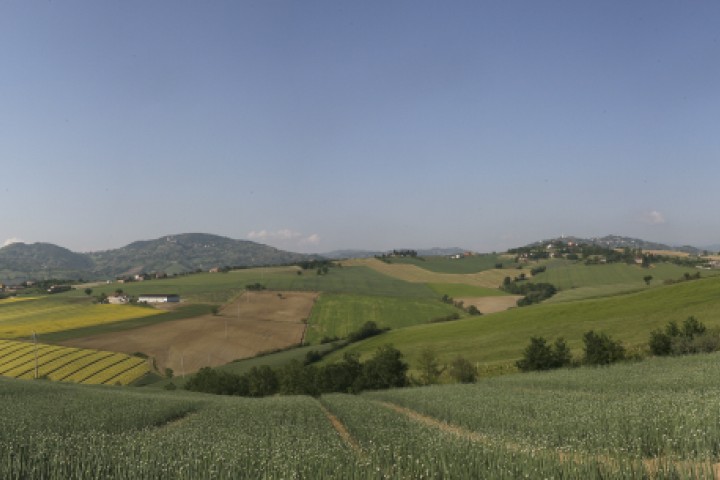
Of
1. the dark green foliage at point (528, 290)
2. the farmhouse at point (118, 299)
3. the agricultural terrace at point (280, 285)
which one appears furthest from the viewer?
the agricultural terrace at point (280, 285)

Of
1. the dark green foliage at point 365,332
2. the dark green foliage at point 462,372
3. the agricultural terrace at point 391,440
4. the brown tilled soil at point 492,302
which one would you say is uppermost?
the agricultural terrace at point 391,440

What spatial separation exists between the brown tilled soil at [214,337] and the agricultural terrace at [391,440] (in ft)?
185

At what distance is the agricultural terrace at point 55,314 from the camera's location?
98.6 m

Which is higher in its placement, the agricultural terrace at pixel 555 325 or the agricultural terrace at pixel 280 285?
the agricultural terrace at pixel 280 285

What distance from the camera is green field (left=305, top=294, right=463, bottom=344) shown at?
110 meters

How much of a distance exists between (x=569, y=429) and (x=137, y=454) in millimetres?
13827

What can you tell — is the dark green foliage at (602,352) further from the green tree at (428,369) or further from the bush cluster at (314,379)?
the bush cluster at (314,379)

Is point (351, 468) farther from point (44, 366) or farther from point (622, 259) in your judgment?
point (622, 259)

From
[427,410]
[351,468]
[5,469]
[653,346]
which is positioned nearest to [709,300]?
[653,346]

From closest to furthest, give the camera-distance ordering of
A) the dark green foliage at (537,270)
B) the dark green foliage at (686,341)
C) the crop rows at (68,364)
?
the dark green foliage at (686,341) → the crop rows at (68,364) → the dark green foliage at (537,270)

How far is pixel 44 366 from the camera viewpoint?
75.4 m

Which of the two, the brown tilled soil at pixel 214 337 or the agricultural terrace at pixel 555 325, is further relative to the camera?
the brown tilled soil at pixel 214 337

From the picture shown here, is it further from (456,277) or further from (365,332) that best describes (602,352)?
(456,277)

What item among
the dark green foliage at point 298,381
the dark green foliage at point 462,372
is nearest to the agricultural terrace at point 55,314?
the dark green foliage at point 298,381
